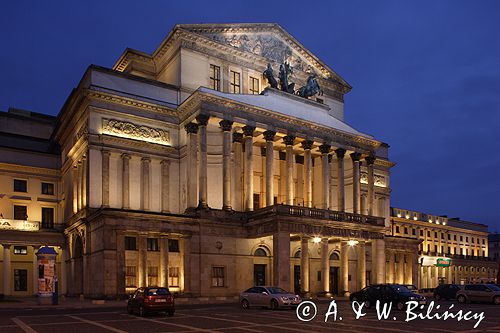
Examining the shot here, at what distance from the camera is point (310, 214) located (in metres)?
47.7

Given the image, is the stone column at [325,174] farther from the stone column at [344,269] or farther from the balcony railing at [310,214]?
the stone column at [344,269]

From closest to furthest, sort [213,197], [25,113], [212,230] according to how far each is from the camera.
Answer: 1. [212,230]
2. [213,197]
3. [25,113]

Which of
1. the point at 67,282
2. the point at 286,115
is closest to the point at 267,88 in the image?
the point at 286,115

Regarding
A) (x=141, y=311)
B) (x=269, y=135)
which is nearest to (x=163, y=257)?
(x=269, y=135)

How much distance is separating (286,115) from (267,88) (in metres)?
3.93

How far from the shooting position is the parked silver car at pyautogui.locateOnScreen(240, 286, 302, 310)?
3241 cm

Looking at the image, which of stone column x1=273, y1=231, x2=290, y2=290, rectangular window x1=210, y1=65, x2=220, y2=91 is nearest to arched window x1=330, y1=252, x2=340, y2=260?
stone column x1=273, y1=231, x2=290, y2=290

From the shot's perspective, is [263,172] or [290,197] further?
[263,172]

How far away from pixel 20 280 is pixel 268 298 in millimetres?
30644

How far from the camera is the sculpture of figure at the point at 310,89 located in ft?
193

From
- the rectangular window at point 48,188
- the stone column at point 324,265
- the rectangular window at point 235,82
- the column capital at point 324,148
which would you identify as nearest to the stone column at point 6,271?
the rectangular window at point 48,188

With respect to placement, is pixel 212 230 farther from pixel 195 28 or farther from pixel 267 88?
pixel 195 28

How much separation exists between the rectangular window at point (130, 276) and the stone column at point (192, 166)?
7869mm

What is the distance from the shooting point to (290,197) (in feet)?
171
